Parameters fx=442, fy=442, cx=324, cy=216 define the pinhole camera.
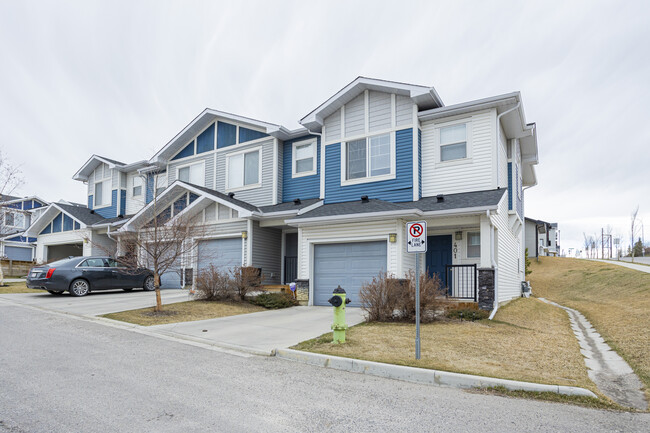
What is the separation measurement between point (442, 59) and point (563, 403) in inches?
599

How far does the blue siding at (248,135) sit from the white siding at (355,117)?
4.06m

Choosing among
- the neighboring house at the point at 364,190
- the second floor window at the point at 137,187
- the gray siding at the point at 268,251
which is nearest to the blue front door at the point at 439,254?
the neighboring house at the point at 364,190

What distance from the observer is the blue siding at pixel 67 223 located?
25.7 m

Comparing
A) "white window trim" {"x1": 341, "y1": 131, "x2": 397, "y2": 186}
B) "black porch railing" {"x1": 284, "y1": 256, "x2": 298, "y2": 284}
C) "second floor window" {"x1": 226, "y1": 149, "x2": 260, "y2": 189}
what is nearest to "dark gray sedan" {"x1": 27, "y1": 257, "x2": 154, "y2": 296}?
"second floor window" {"x1": 226, "y1": 149, "x2": 260, "y2": 189}

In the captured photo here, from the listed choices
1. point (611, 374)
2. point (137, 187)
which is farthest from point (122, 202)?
point (611, 374)

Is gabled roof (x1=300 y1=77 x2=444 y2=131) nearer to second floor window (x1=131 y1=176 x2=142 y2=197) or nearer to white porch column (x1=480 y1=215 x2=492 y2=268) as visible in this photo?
white porch column (x1=480 y1=215 x2=492 y2=268)

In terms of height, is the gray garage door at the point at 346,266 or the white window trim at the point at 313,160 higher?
the white window trim at the point at 313,160

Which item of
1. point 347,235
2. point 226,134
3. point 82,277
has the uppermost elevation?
point 226,134

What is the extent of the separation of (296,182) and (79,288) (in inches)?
347

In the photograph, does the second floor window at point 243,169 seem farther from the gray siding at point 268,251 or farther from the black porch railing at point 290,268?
the black porch railing at point 290,268

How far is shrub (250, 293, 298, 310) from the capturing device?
13820 millimetres

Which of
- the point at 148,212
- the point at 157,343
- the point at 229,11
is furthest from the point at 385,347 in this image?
the point at 148,212

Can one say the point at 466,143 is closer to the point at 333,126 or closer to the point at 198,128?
the point at 333,126

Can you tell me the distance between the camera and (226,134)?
19.9 m
